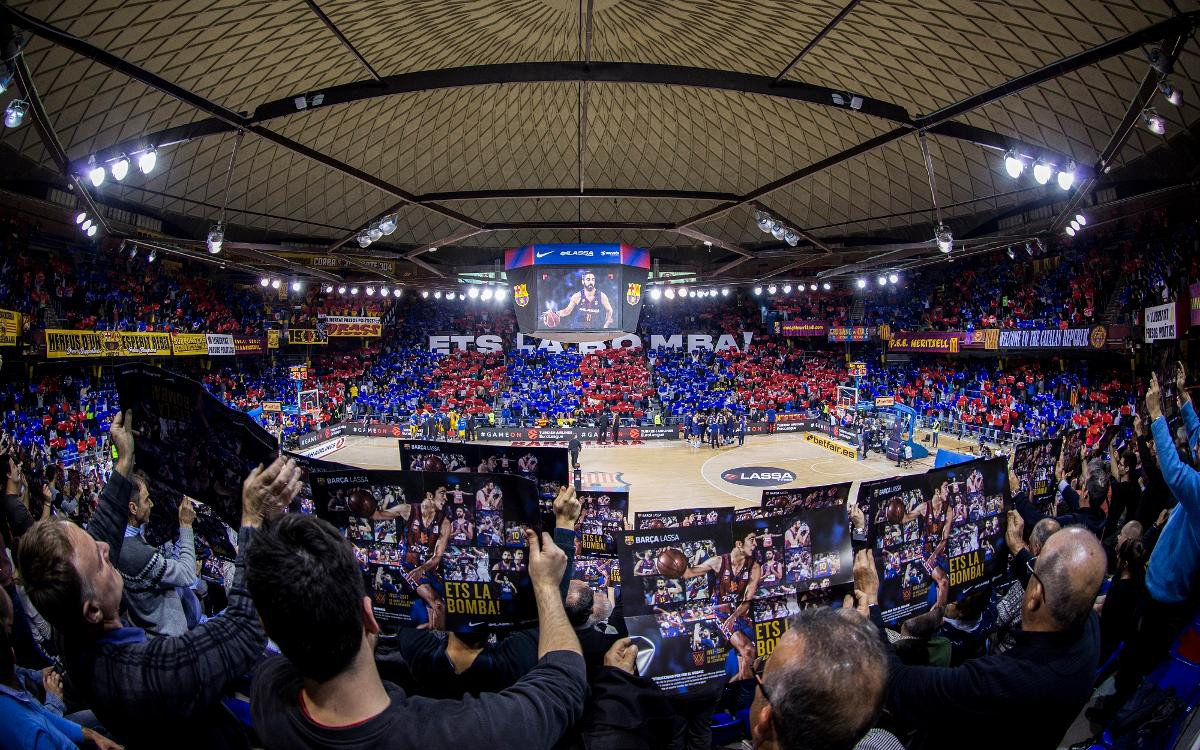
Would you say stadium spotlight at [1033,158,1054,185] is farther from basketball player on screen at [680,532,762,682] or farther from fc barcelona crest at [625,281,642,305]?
fc barcelona crest at [625,281,642,305]

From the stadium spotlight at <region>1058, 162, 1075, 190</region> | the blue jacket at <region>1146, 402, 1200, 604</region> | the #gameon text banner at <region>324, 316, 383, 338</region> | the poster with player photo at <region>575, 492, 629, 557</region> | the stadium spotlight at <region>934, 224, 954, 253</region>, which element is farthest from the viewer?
the #gameon text banner at <region>324, 316, 383, 338</region>

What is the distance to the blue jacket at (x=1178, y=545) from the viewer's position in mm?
3336

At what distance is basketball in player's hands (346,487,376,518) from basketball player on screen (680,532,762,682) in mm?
2167

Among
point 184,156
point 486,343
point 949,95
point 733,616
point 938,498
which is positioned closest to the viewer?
point 733,616

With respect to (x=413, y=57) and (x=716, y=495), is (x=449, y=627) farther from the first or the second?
(x=413, y=57)

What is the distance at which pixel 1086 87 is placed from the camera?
17.5m

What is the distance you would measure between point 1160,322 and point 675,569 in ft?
83.2

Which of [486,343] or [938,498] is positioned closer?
[938,498]

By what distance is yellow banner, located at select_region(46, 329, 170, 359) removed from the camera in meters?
20.9

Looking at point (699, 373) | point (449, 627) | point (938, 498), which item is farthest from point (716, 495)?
point (699, 373)

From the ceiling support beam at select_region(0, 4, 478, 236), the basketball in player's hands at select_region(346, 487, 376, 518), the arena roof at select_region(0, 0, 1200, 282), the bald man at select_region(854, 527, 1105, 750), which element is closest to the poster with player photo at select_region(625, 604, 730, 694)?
the bald man at select_region(854, 527, 1105, 750)

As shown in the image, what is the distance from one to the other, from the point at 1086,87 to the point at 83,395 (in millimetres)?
39807

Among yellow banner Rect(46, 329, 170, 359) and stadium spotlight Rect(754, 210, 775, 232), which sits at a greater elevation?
stadium spotlight Rect(754, 210, 775, 232)

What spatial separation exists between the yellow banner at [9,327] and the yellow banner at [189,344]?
770 centimetres
